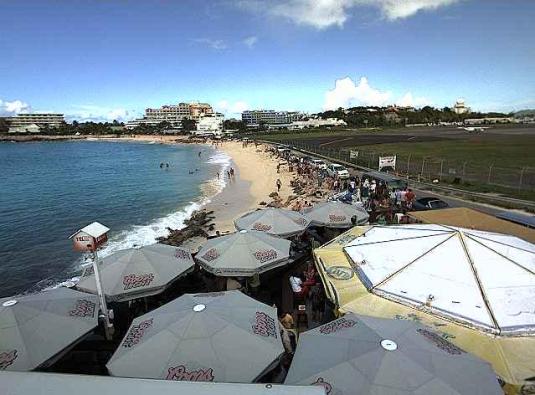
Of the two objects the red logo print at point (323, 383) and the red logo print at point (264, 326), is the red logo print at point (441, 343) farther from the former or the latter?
the red logo print at point (264, 326)

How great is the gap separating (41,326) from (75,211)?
28.0 metres

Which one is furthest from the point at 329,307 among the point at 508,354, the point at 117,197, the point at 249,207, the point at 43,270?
the point at 117,197

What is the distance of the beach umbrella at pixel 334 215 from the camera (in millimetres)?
13711

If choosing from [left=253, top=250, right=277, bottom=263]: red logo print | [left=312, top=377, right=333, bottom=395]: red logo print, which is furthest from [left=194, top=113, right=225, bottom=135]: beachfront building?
[left=312, top=377, right=333, bottom=395]: red logo print

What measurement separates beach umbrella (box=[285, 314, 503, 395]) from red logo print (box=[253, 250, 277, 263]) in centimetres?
463

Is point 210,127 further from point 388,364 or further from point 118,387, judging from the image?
point 118,387

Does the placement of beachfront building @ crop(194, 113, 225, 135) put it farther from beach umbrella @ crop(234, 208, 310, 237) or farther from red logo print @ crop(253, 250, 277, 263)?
red logo print @ crop(253, 250, 277, 263)

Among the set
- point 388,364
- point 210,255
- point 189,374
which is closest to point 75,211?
point 210,255

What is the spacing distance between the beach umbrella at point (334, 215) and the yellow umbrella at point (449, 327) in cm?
468

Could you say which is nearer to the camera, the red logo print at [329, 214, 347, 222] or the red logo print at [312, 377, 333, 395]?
the red logo print at [312, 377, 333, 395]

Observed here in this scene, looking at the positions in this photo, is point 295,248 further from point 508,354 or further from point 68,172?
point 68,172

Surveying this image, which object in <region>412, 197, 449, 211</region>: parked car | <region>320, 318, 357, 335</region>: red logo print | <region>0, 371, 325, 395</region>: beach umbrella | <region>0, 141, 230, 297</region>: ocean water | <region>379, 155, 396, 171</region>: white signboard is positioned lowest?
<region>0, 141, 230, 297</region>: ocean water

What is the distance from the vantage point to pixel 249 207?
29141 millimetres

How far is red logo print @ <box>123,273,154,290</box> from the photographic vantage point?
9328 mm
